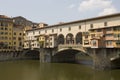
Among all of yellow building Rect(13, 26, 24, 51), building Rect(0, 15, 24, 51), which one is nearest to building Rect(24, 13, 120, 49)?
yellow building Rect(13, 26, 24, 51)

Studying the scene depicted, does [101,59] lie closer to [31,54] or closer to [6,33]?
[31,54]

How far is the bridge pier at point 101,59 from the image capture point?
3938 cm

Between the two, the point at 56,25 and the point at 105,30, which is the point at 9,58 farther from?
the point at 105,30

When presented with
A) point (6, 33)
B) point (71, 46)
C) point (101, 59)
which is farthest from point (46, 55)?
point (6, 33)

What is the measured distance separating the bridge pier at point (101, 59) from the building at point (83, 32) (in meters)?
1.50

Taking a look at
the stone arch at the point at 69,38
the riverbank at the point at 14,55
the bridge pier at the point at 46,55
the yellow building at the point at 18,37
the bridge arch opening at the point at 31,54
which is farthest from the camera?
the yellow building at the point at 18,37

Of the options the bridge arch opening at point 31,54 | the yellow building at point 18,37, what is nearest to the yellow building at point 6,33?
the yellow building at point 18,37

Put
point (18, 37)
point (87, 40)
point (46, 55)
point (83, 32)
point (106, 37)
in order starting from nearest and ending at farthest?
point (106, 37), point (87, 40), point (83, 32), point (46, 55), point (18, 37)

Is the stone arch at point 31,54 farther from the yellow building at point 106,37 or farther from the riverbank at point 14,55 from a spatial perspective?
the yellow building at point 106,37

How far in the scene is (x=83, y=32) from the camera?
48250 millimetres

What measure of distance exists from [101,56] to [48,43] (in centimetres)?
2319

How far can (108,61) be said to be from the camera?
39.2m

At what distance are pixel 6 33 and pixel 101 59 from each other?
46767 mm

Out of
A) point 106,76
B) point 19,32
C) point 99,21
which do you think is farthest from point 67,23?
point 19,32
